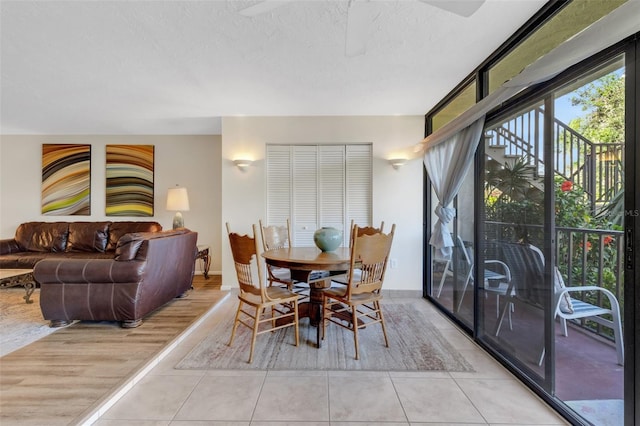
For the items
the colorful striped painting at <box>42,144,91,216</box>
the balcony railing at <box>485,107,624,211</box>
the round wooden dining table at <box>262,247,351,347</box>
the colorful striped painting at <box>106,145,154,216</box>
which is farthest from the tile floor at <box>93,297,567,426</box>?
the colorful striped painting at <box>42,144,91,216</box>

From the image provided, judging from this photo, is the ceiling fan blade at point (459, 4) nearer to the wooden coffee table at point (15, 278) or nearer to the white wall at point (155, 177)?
the white wall at point (155, 177)

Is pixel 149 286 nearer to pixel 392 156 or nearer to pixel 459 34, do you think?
pixel 392 156

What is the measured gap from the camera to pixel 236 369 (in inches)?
76.2

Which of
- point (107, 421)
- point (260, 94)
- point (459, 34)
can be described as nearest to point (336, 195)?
point (260, 94)

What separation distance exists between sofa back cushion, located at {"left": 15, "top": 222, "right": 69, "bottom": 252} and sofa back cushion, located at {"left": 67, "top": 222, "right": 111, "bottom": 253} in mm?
110

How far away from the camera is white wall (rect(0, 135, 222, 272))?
15.2ft

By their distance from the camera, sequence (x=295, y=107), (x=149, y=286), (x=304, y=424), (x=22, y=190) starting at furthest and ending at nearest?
(x=22, y=190), (x=295, y=107), (x=149, y=286), (x=304, y=424)

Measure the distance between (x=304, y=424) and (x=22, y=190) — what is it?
630 centimetres

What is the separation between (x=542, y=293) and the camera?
65.3 inches

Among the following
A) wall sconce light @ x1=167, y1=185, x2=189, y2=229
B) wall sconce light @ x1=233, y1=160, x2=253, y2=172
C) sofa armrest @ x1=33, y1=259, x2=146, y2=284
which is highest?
wall sconce light @ x1=233, y1=160, x2=253, y2=172

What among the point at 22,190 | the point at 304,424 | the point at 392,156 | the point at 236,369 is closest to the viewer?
the point at 304,424

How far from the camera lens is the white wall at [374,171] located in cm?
368

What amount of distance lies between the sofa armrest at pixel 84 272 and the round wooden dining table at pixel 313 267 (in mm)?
1320

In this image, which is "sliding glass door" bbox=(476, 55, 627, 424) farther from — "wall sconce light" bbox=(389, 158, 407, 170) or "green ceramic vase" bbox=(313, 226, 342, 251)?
"wall sconce light" bbox=(389, 158, 407, 170)
